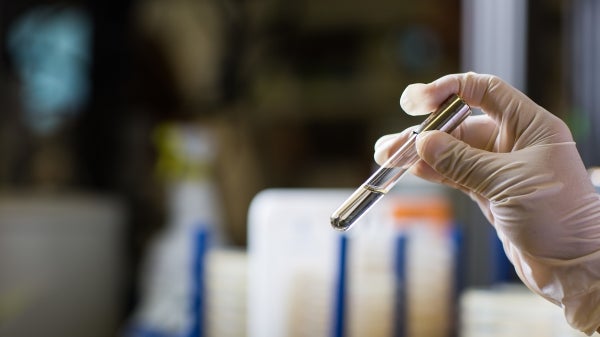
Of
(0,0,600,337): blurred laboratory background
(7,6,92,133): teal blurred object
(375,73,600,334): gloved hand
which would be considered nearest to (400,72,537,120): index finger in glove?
(375,73,600,334): gloved hand

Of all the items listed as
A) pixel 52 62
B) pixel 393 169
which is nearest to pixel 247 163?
pixel 52 62

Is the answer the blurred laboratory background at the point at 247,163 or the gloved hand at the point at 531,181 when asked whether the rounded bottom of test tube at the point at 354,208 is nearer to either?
the gloved hand at the point at 531,181

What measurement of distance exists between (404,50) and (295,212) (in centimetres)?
142

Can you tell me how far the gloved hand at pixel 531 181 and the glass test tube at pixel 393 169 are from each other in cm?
1

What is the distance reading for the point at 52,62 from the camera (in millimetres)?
1880

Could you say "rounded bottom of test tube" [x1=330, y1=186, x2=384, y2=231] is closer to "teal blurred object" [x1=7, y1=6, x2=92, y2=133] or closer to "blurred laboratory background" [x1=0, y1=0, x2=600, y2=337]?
"blurred laboratory background" [x1=0, y1=0, x2=600, y2=337]

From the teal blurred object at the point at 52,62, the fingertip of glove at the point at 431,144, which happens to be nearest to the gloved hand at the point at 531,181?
the fingertip of glove at the point at 431,144

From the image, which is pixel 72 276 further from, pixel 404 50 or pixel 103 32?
pixel 404 50

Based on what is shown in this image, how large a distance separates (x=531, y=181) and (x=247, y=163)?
1220mm

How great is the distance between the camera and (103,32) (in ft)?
6.26

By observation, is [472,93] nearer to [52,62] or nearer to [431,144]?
[431,144]

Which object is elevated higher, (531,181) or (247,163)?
(531,181)

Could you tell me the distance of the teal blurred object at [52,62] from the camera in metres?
1.83

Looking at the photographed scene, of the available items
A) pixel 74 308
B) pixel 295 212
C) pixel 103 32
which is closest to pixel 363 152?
pixel 103 32
